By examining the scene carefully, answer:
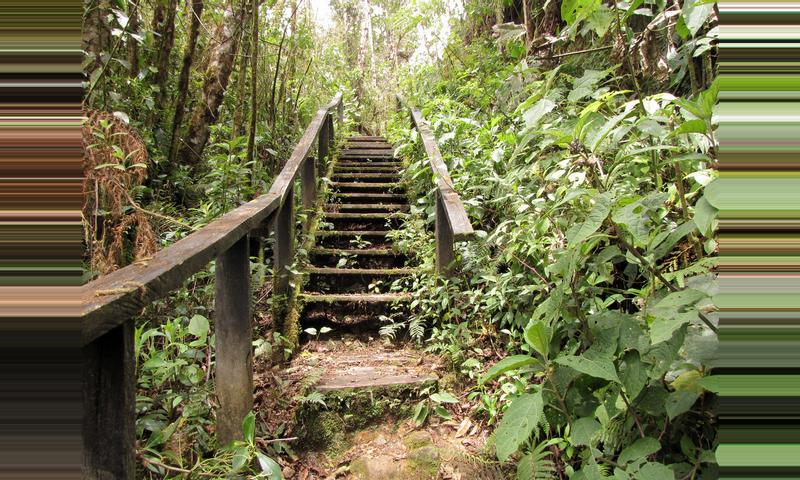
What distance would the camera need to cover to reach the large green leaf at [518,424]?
4.58 ft

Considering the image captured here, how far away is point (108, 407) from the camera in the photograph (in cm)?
94

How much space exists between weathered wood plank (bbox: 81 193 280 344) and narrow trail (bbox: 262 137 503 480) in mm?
1098

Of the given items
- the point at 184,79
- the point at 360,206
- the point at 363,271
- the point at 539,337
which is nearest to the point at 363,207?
the point at 360,206

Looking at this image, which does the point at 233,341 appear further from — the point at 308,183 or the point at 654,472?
the point at 308,183

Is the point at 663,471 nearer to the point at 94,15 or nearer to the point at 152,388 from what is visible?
the point at 152,388

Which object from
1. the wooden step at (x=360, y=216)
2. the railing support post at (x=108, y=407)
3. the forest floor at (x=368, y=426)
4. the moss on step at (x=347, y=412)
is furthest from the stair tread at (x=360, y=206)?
the railing support post at (x=108, y=407)

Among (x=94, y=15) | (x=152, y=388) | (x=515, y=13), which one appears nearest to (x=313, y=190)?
(x=94, y=15)

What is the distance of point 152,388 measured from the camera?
78.2 inches

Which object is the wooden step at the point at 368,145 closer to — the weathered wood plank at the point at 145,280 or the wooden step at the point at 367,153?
the wooden step at the point at 367,153

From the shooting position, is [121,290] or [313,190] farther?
[313,190]

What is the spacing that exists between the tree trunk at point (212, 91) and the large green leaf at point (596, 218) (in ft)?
13.7

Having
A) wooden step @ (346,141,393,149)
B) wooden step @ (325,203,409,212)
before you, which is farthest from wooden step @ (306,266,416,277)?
wooden step @ (346,141,393,149)

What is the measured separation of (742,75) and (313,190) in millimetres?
4435

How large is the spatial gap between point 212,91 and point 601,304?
4.23 meters
